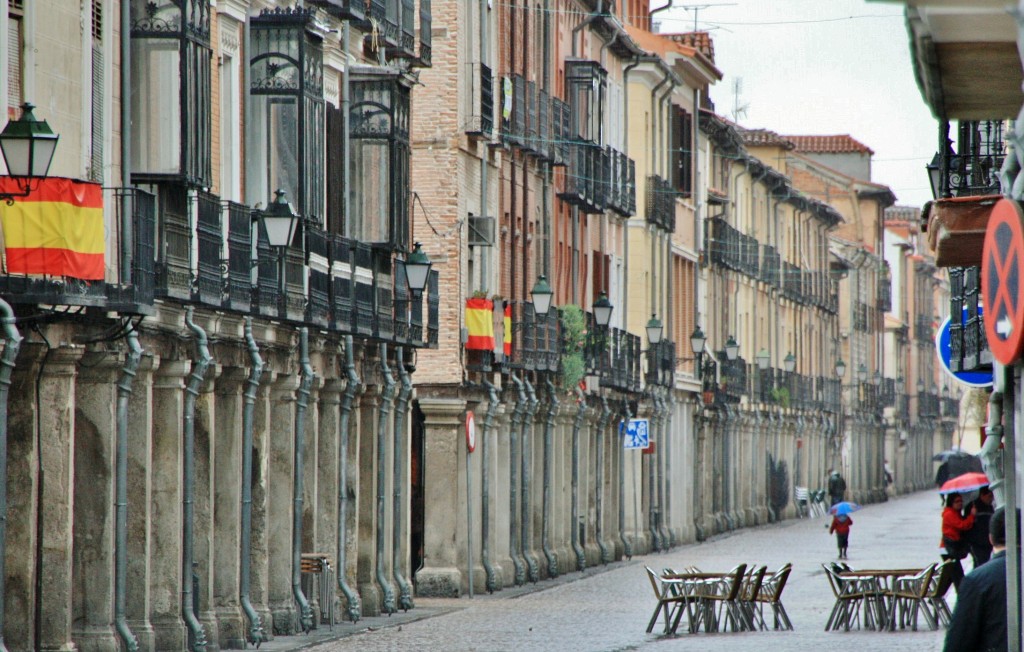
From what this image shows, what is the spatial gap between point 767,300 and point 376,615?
48.2 meters

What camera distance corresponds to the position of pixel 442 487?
35875 millimetres

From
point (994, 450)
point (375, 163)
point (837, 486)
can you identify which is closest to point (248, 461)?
point (375, 163)

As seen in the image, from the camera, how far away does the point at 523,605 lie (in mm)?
33531

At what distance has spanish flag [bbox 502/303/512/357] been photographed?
124ft

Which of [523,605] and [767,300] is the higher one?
[767,300]

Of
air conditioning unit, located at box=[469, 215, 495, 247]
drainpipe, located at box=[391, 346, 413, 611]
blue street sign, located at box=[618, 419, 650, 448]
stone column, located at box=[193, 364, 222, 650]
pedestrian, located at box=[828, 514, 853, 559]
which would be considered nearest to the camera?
stone column, located at box=[193, 364, 222, 650]

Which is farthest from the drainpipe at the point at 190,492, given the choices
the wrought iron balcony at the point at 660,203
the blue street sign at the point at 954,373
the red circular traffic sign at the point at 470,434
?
the wrought iron balcony at the point at 660,203

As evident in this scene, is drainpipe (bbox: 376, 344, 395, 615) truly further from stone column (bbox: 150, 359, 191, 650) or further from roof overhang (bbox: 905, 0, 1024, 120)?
roof overhang (bbox: 905, 0, 1024, 120)

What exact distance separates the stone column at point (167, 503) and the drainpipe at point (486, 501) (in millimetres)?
13476

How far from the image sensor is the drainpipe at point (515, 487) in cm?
3897

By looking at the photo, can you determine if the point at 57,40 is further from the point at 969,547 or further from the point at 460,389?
the point at 460,389

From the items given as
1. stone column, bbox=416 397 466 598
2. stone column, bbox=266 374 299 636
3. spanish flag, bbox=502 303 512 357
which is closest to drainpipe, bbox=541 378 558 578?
spanish flag, bbox=502 303 512 357

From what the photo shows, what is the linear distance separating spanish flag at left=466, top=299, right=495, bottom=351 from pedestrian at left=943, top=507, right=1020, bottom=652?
25.5 metres

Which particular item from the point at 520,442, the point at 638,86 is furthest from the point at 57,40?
the point at 638,86
